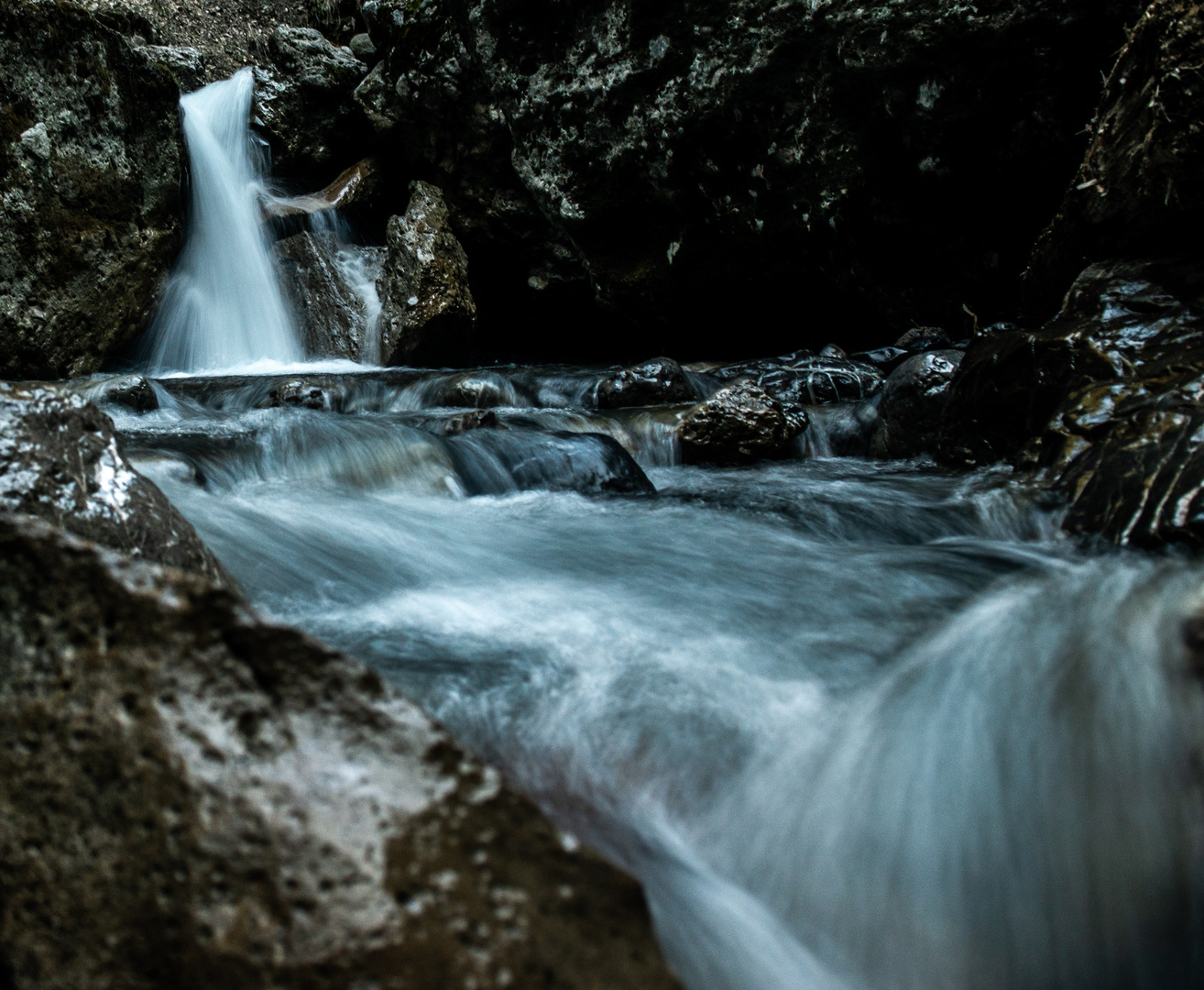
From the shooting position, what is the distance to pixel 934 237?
750cm

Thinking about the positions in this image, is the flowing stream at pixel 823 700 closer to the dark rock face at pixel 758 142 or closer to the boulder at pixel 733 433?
the boulder at pixel 733 433

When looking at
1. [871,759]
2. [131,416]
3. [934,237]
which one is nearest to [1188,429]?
[871,759]

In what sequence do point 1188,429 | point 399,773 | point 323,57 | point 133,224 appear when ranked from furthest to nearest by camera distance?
point 323,57, point 133,224, point 1188,429, point 399,773

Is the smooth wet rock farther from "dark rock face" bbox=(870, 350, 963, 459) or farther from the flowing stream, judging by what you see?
the flowing stream

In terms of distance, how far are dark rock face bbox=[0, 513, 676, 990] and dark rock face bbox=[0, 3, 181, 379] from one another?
7.92 m

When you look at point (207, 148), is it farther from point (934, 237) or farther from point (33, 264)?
point (934, 237)

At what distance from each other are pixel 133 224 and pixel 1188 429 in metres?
9.30

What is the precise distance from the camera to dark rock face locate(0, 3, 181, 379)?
7180 millimetres

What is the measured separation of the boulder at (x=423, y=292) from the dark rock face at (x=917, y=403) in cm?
563

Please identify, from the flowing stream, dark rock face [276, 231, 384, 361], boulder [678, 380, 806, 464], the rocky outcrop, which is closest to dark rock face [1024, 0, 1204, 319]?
the flowing stream

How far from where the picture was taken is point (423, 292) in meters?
9.30

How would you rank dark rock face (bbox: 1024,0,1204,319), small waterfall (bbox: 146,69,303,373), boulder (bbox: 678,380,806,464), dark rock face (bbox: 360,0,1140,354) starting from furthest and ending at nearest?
1. small waterfall (bbox: 146,69,303,373)
2. dark rock face (bbox: 360,0,1140,354)
3. boulder (bbox: 678,380,806,464)
4. dark rock face (bbox: 1024,0,1204,319)

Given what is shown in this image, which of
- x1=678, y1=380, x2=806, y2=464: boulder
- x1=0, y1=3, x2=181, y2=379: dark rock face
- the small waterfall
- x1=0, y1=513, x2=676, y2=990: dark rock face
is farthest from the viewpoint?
the small waterfall

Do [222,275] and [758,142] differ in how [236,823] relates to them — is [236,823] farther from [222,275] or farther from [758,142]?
[222,275]
